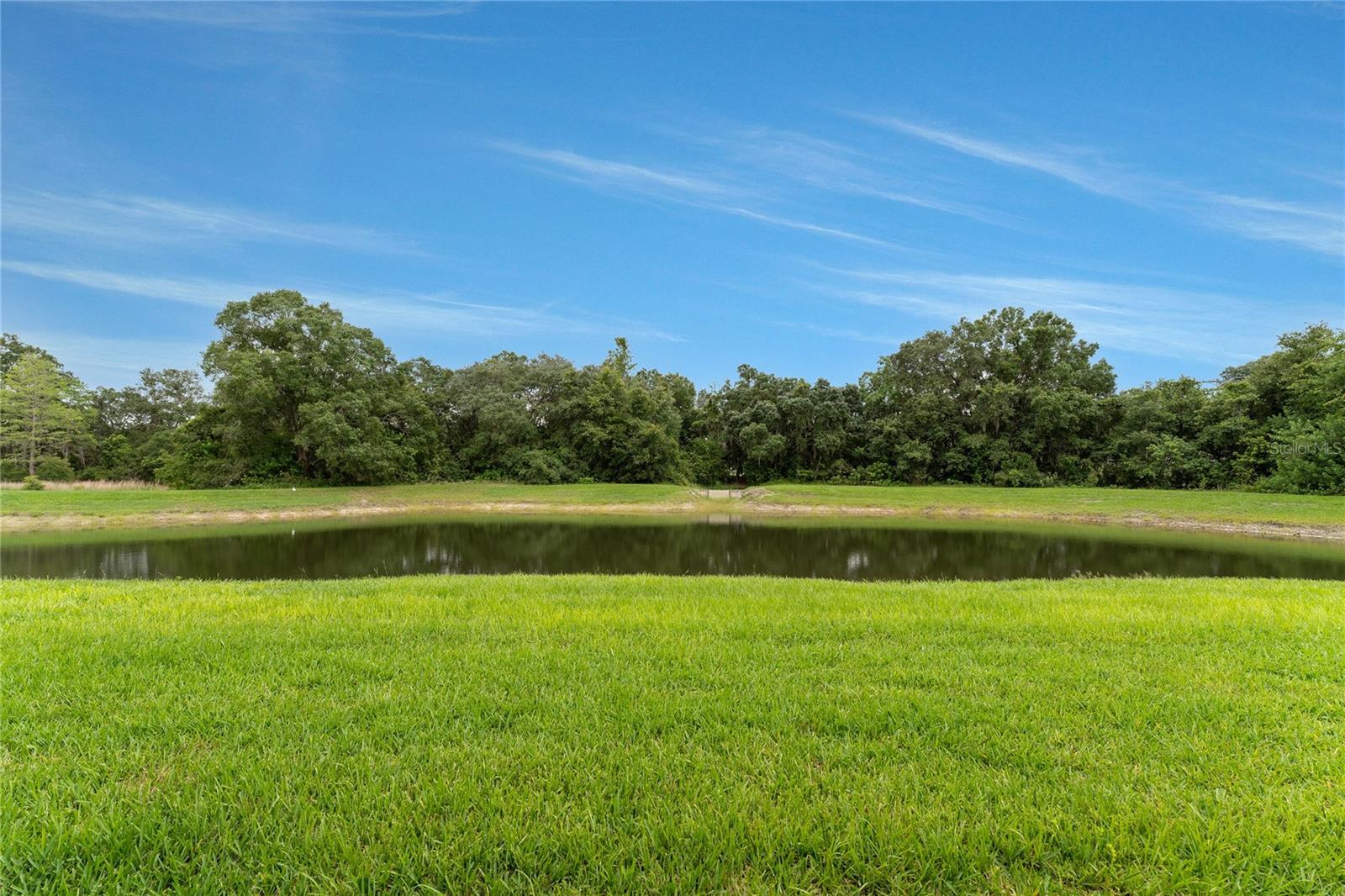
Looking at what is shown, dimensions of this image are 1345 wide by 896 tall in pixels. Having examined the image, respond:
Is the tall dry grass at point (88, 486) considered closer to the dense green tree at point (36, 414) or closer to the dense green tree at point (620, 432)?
the dense green tree at point (36, 414)

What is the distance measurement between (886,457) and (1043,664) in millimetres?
41824

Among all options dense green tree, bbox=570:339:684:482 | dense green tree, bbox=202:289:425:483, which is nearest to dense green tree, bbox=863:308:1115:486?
dense green tree, bbox=570:339:684:482

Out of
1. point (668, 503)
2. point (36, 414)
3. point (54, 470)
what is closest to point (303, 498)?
point (668, 503)

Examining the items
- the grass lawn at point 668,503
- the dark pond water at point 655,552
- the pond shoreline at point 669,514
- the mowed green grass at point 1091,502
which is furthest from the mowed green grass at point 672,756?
the mowed green grass at point 1091,502

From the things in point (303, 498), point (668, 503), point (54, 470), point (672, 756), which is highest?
point (672, 756)

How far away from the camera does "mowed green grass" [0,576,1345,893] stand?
207cm

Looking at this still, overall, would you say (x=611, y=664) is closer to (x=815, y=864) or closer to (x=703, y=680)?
(x=703, y=680)

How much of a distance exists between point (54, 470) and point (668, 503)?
39.4 m

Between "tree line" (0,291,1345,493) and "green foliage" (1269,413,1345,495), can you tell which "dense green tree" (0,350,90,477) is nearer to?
"tree line" (0,291,1345,493)

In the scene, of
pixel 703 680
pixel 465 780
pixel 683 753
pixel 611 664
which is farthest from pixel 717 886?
pixel 611 664

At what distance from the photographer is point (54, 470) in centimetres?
3753

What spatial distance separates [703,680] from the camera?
12.1ft
